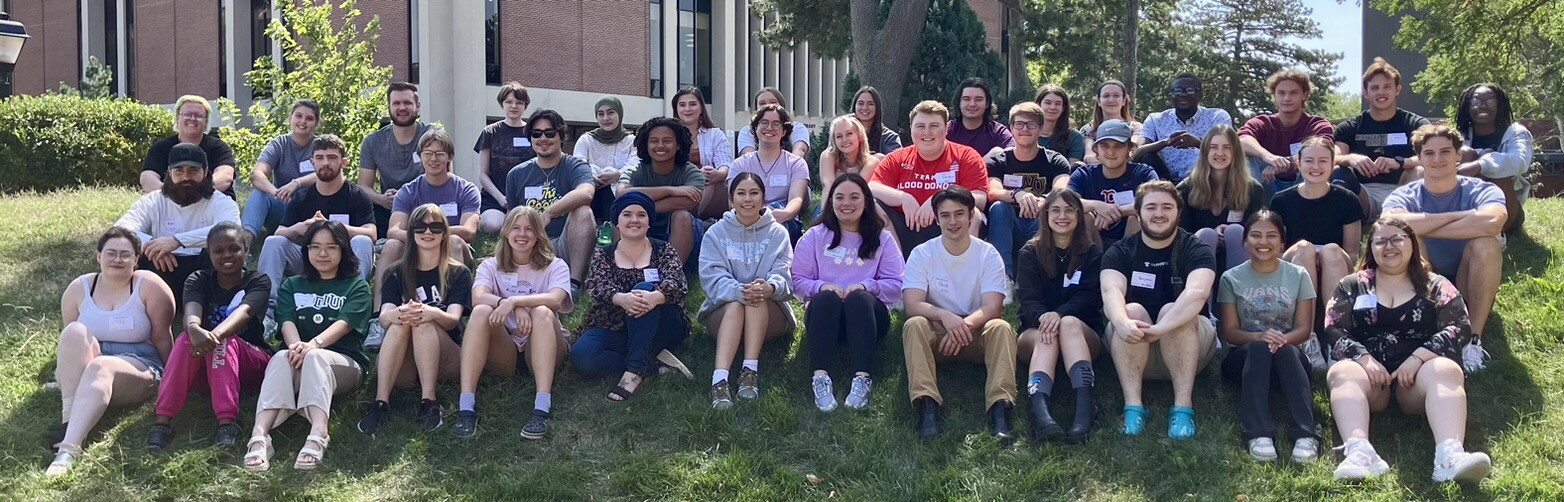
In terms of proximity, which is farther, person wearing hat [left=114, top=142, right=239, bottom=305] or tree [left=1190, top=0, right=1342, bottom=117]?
tree [left=1190, top=0, right=1342, bottom=117]

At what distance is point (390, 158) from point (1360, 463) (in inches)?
260

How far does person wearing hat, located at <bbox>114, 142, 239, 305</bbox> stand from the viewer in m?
6.98

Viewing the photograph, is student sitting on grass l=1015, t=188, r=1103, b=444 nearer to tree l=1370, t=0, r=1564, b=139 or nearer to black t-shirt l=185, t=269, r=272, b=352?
black t-shirt l=185, t=269, r=272, b=352

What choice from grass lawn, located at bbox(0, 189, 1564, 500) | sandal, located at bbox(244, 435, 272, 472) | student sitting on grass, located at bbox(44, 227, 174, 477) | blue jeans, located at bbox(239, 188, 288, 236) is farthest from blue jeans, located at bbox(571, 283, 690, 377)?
blue jeans, located at bbox(239, 188, 288, 236)

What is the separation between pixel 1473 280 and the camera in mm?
6555

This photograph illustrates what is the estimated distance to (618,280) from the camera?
6.68 metres

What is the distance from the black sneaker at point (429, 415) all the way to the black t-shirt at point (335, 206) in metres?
1.93

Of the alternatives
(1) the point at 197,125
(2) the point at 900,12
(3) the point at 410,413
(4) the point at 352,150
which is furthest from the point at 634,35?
(3) the point at 410,413

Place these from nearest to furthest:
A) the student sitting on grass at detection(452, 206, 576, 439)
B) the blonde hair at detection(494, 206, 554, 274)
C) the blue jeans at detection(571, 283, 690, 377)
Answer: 1. the student sitting on grass at detection(452, 206, 576, 439)
2. the blonde hair at detection(494, 206, 554, 274)
3. the blue jeans at detection(571, 283, 690, 377)

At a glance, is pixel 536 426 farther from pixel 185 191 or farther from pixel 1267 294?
pixel 1267 294

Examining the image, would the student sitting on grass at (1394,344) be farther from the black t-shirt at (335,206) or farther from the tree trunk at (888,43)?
the tree trunk at (888,43)

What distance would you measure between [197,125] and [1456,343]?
768 cm

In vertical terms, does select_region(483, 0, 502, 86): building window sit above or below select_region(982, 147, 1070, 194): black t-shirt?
above

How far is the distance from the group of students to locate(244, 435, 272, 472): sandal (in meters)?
0.01
